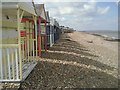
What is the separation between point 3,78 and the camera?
4.91 m

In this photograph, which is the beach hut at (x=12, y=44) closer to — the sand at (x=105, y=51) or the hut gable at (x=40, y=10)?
the hut gable at (x=40, y=10)

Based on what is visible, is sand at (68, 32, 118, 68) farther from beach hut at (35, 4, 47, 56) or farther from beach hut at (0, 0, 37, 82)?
beach hut at (0, 0, 37, 82)

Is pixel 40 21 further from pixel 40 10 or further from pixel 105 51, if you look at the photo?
pixel 105 51

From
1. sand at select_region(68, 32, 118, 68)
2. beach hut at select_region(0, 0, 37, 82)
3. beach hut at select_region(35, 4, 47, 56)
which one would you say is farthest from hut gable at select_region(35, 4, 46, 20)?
sand at select_region(68, 32, 118, 68)

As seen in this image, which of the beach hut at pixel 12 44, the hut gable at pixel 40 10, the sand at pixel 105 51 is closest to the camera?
the beach hut at pixel 12 44

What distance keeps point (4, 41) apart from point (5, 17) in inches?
37.6

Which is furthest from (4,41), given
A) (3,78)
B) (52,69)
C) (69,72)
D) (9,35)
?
(69,72)

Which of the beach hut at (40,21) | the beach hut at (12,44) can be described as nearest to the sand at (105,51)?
the beach hut at (40,21)

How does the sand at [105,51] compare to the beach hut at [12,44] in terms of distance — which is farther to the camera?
the sand at [105,51]

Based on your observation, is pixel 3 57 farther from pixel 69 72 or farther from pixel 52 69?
pixel 69 72

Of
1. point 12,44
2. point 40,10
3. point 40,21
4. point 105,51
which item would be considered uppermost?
point 40,10

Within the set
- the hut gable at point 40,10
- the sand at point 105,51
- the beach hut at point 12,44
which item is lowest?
the sand at point 105,51

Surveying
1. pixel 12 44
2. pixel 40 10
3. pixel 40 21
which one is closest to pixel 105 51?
pixel 40 21

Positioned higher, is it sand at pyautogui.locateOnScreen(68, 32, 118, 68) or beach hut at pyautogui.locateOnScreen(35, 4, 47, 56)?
beach hut at pyautogui.locateOnScreen(35, 4, 47, 56)
